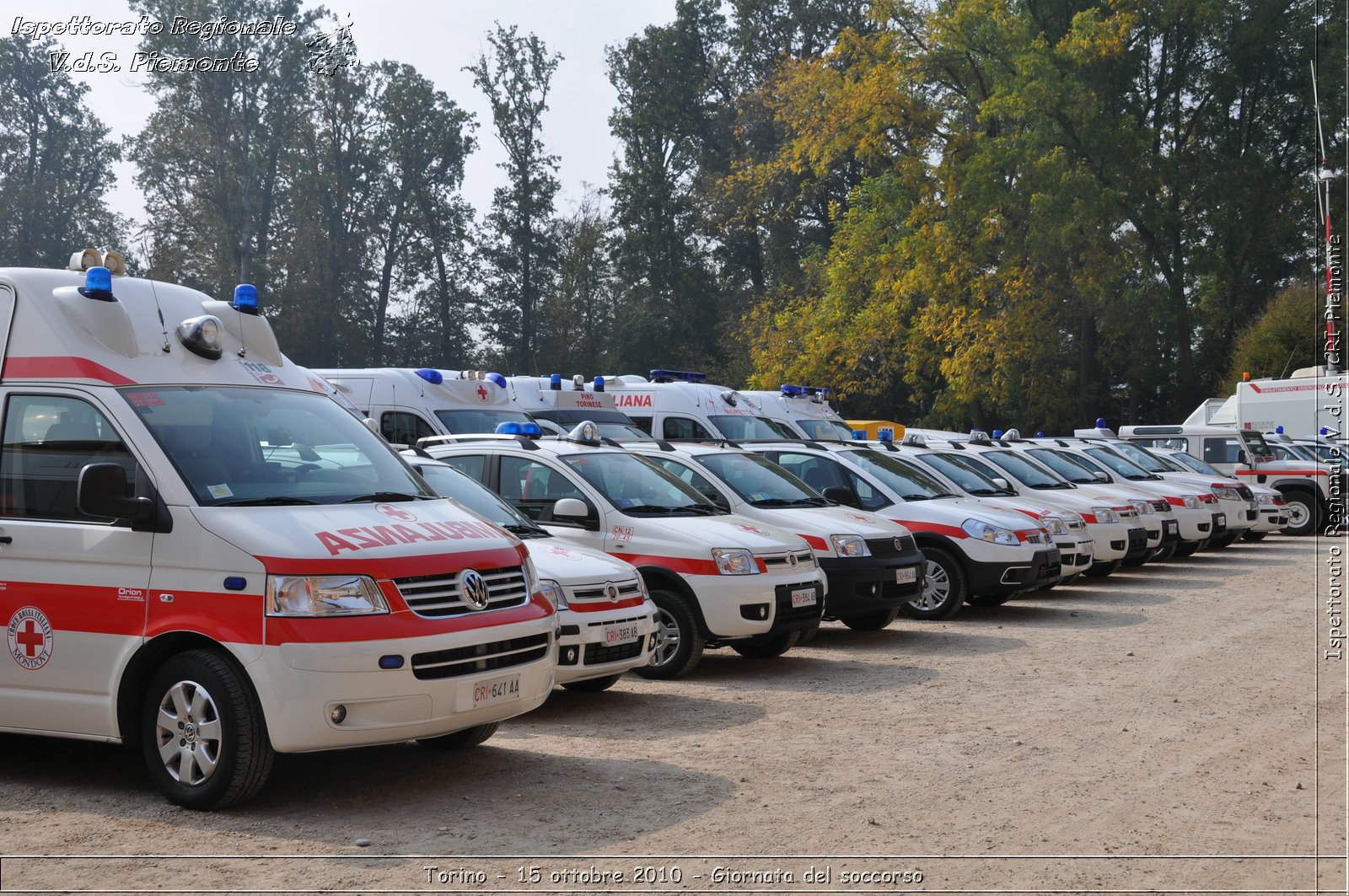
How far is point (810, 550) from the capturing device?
412 inches

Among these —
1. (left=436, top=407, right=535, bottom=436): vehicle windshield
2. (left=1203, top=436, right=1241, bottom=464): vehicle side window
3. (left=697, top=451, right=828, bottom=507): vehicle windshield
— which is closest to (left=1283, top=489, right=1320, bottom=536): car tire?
(left=1203, top=436, right=1241, bottom=464): vehicle side window

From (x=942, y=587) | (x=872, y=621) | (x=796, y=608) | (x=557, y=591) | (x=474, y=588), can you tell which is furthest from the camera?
(x=942, y=587)

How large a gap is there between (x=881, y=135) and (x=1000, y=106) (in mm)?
3413

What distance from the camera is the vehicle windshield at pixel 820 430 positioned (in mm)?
20594

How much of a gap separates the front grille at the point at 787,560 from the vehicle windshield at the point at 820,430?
1007cm

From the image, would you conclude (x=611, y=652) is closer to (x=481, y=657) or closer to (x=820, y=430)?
(x=481, y=657)

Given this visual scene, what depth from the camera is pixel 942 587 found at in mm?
13453

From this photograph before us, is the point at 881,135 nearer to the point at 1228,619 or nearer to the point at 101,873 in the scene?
the point at 1228,619

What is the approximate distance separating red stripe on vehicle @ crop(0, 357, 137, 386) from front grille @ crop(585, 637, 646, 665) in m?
3.15

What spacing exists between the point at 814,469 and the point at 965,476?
2.50 meters

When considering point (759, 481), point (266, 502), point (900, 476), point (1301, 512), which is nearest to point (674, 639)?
point (759, 481)

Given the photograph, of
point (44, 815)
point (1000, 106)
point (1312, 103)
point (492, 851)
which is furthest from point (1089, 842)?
point (1312, 103)

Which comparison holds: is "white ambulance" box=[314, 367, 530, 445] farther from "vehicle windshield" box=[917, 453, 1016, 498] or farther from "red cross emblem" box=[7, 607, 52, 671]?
"red cross emblem" box=[7, 607, 52, 671]

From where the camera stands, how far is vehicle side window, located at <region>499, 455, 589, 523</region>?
10.2 metres
